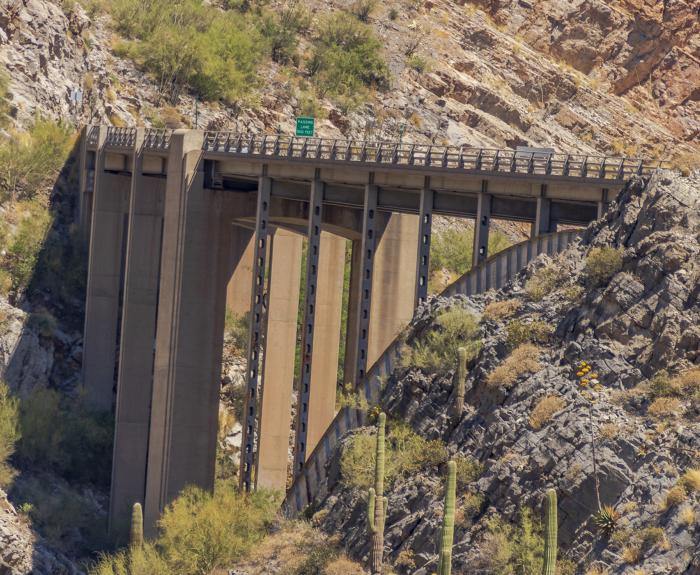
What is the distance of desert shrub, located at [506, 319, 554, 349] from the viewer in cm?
4438

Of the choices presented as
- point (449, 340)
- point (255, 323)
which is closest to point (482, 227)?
point (449, 340)

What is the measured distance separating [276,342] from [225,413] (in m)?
12.3

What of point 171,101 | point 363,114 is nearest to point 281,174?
point 171,101

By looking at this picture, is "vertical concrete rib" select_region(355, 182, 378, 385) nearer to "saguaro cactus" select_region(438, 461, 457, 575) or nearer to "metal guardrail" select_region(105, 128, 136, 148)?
"saguaro cactus" select_region(438, 461, 457, 575)

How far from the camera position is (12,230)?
83812mm

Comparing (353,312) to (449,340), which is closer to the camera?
(449,340)

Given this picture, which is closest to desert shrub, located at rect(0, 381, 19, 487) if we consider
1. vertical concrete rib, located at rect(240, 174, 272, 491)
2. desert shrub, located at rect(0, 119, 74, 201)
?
vertical concrete rib, located at rect(240, 174, 272, 491)

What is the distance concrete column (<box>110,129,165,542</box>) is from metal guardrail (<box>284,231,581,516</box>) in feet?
70.5

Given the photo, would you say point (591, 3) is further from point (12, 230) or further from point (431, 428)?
point (431, 428)

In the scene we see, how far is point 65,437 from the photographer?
76.2m

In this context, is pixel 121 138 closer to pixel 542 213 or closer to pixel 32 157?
pixel 32 157

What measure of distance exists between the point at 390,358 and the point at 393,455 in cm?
584

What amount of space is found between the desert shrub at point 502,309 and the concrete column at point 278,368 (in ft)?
72.0

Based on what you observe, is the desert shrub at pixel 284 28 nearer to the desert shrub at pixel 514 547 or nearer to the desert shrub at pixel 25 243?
the desert shrub at pixel 25 243
